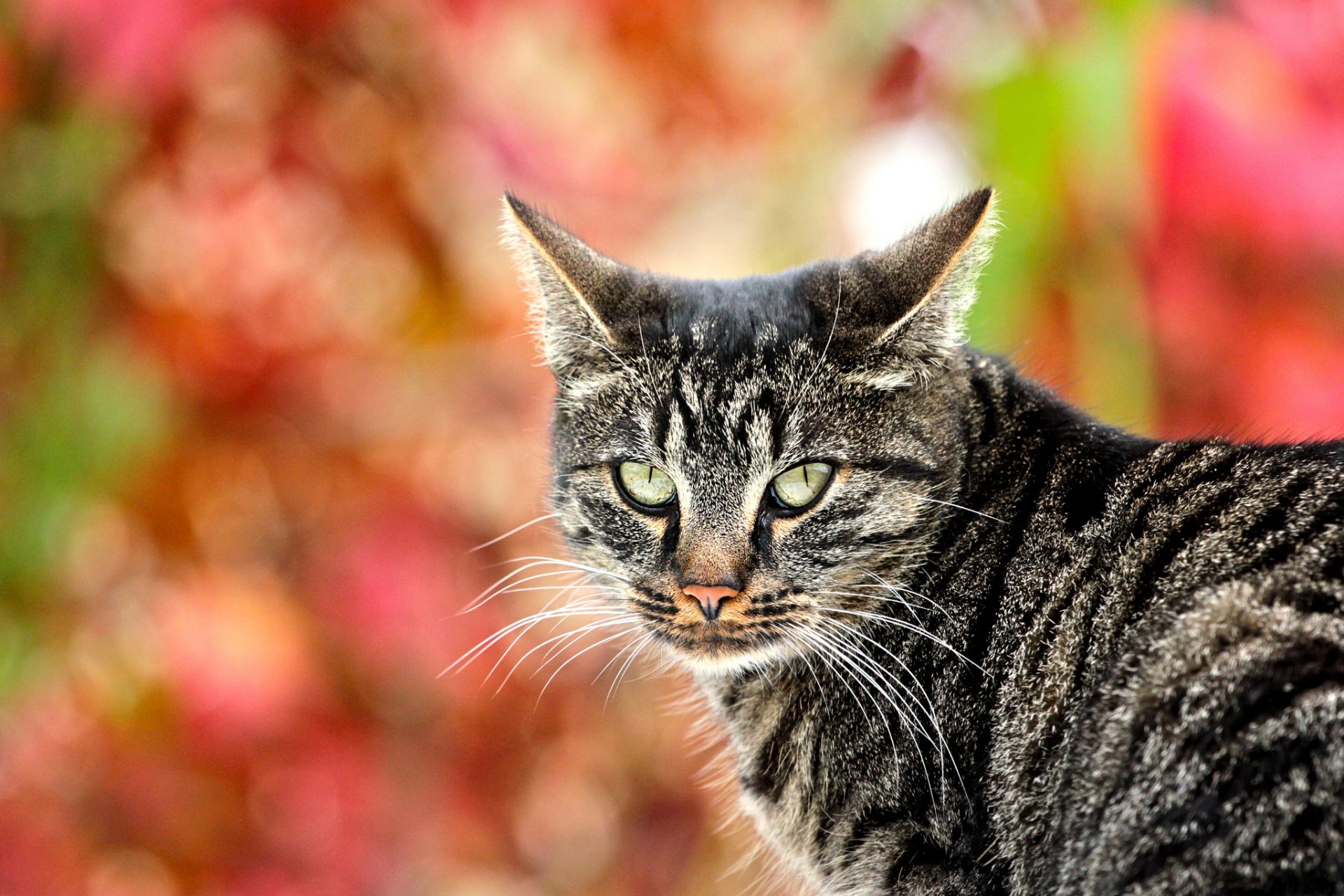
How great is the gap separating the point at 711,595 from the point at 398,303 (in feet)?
3.22

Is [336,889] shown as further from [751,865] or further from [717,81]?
[717,81]

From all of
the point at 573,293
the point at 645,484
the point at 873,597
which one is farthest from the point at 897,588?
the point at 573,293

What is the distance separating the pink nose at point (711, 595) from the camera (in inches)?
68.8

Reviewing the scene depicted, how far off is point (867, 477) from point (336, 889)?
136 centimetres

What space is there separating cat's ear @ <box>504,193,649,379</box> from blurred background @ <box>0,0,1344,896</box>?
0.30 m

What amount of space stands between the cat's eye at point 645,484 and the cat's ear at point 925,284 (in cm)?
35

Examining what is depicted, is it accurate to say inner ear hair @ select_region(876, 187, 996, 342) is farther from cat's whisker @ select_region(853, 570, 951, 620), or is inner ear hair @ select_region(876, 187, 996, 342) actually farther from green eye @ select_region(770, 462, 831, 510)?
cat's whisker @ select_region(853, 570, 951, 620)

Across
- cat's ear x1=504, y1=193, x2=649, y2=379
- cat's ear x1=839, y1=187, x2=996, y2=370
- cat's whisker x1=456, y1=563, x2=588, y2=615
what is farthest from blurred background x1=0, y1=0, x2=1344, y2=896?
cat's ear x1=504, y1=193, x2=649, y2=379

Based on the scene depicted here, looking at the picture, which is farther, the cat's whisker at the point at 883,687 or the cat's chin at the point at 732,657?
the cat's chin at the point at 732,657

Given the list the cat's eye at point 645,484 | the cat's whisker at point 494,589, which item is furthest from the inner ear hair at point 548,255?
the cat's whisker at point 494,589

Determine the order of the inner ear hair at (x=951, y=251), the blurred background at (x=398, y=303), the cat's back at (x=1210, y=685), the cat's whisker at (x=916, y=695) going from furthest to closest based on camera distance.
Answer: the blurred background at (x=398, y=303) → the inner ear hair at (x=951, y=251) → the cat's whisker at (x=916, y=695) → the cat's back at (x=1210, y=685)

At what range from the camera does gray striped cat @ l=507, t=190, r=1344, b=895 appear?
4.54 feet

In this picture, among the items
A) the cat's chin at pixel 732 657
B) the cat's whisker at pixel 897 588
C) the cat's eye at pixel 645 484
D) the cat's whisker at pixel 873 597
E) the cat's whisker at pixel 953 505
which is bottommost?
the cat's chin at pixel 732 657

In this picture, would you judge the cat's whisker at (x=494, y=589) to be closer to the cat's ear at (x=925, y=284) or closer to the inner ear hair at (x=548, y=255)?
the inner ear hair at (x=548, y=255)
